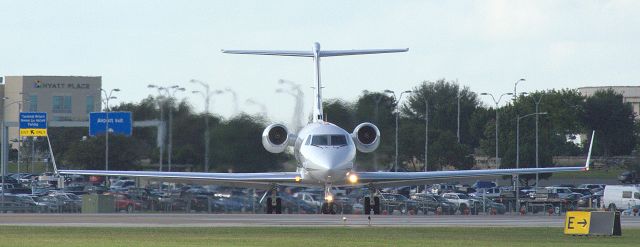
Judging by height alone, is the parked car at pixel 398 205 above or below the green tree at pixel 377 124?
below

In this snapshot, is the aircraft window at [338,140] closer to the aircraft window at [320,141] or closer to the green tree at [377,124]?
the aircraft window at [320,141]

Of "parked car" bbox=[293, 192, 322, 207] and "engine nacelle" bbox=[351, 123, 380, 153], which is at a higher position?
"engine nacelle" bbox=[351, 123, 380, 153]

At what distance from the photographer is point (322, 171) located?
5450cm

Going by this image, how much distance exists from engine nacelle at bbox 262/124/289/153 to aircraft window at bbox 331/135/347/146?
384 cm

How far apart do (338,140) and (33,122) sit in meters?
35.7

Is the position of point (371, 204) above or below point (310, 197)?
below

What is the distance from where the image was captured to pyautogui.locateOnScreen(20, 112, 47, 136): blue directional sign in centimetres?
8612

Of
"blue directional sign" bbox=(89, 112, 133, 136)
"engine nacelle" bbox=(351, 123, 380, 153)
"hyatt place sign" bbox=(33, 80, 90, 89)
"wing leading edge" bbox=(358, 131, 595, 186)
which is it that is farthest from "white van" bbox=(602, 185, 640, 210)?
"hyatt place sign" bbox=(33, 80, 90, 89)

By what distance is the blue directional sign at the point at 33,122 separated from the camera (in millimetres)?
86125

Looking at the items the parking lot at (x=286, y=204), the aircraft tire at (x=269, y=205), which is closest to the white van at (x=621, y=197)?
the parking lot at (x=286, y=204)

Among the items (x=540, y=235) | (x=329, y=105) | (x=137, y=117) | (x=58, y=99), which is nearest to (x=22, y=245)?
(x=540, y=235)

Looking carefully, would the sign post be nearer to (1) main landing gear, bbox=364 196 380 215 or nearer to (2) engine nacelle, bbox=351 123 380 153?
(1) main landing gear, bbox=364 196 380 215

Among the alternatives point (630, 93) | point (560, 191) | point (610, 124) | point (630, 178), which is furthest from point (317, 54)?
point (630, 93)

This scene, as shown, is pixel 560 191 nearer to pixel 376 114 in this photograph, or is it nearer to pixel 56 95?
pixel 376 114
